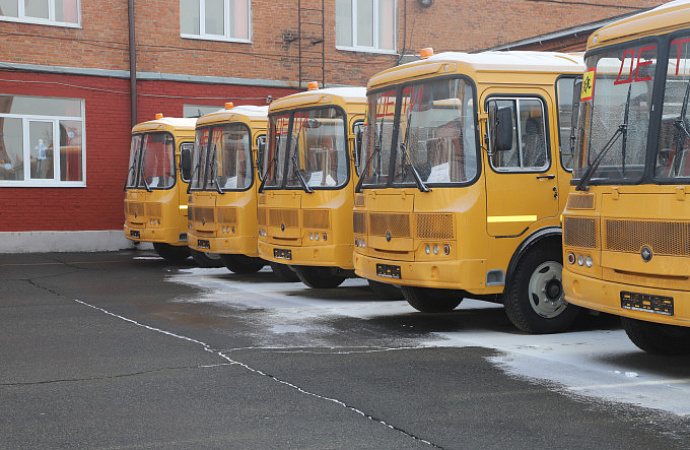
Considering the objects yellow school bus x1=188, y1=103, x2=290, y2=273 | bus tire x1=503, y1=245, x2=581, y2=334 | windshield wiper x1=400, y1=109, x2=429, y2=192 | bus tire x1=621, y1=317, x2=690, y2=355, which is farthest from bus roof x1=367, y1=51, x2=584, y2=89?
yellow school bus x1=188, y1=103, x2=290, y2=273

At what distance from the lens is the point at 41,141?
71.3ft

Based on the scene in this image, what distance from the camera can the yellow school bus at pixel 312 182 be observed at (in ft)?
39.8

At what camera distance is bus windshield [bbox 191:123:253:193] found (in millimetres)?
15203

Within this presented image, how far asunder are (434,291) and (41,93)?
13570 mm

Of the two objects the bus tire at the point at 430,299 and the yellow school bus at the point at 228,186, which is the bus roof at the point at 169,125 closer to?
the yellow school bus at the point at 228,186

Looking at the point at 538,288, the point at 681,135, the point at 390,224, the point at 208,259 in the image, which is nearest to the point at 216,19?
the point at 208,259

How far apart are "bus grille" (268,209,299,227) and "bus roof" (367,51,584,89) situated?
A: 2882 mm

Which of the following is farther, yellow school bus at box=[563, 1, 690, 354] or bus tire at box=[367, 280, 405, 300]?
bus tire at box=[367, 280, 405, 300]

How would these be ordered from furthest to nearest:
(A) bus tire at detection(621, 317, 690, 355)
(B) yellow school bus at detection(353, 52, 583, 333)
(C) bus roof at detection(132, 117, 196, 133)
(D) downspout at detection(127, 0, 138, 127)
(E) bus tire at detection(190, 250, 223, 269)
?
(D) downspout at detection(127, 0, 138, 127)
(C) bus roof at detection(132, 117, 196, 133)
(E) bus tire at detection(190, 250, 223, 269)
(B) yellow school bus at detection(353, 52, 583, 333)
(A) bus tire at detection(621, 317, 690, 355)

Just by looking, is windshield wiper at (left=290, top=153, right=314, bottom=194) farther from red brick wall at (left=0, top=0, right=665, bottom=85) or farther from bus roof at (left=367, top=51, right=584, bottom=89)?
red brick wall at (left=0, top=0, right=665, bottom=85)

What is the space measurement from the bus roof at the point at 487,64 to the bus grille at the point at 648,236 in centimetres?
256

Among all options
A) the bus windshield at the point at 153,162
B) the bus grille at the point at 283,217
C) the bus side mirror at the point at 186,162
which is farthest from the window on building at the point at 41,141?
the bus grille at the point at 283,217

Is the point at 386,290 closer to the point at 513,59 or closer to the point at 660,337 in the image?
the point at 513,59

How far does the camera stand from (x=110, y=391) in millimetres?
7059
